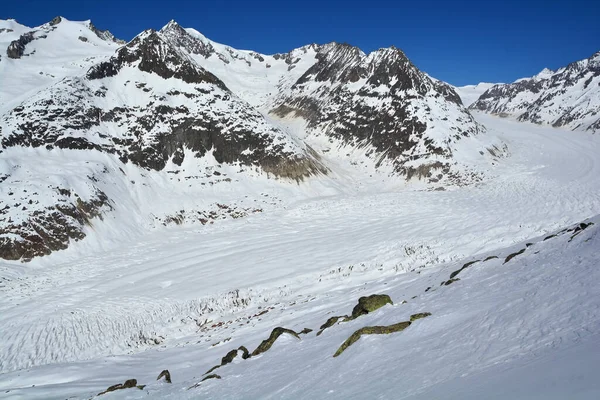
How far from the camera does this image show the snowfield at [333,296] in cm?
562

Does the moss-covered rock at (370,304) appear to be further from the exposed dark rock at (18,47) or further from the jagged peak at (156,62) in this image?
the exposed dark rock at (18,47)

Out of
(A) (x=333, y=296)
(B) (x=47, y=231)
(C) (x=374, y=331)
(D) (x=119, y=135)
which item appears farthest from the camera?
(D) (x=119, y=135)

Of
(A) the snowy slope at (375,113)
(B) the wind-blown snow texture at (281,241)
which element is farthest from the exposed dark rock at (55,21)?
(A) the snowy slope at (375,113)

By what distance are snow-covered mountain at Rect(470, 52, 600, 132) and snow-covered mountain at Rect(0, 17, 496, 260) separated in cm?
5184

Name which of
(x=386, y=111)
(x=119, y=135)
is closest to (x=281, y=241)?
(x=119, y=135)

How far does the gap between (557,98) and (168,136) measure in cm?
11831

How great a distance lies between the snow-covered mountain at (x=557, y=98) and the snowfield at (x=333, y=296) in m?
63.9

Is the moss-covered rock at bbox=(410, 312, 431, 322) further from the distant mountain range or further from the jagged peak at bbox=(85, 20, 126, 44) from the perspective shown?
the jagged peak at bbox=(85, 20, 126, 44)

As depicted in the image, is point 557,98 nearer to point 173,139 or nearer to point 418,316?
point 173,139

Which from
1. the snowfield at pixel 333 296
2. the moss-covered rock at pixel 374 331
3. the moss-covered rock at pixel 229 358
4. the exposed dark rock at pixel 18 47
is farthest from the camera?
the exposed dark rock at pixel 18 47

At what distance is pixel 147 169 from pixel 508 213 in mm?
32351

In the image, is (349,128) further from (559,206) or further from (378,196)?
(559,206)

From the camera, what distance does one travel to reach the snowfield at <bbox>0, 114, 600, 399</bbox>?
5621mm

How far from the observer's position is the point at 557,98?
11400 centimetres
